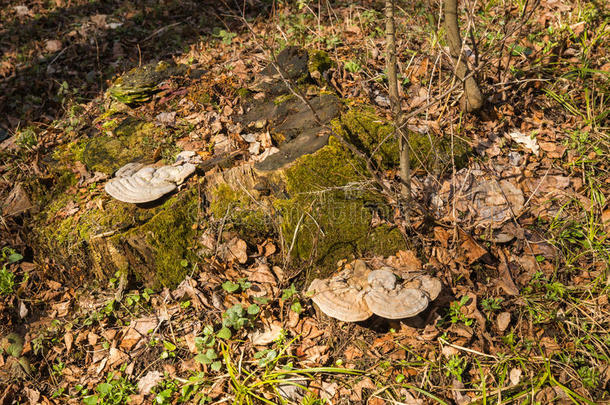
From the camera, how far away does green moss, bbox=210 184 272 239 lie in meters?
3.83

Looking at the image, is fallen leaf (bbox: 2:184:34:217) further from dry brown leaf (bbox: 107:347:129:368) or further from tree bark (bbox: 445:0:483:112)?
tree bark (bbox: 445:0:483:112)

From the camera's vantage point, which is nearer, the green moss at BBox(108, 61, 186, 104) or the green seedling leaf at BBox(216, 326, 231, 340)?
the green seedling leaf at BBox(216, 326, 231, 340)

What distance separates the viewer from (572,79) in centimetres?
480

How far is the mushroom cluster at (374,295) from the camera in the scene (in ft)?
9.76

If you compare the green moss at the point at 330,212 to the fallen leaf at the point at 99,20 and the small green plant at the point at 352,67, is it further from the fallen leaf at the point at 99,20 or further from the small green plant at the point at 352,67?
the fallen leaf at the point at 99,20

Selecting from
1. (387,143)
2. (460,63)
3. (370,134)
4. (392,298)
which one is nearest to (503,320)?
(392,298)

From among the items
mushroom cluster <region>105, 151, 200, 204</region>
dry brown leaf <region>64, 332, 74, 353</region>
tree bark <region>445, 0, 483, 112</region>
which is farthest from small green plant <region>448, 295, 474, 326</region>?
dry brown leaf <region>64, 332, 74, 353</region>

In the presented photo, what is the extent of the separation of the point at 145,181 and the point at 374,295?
2.40 metres

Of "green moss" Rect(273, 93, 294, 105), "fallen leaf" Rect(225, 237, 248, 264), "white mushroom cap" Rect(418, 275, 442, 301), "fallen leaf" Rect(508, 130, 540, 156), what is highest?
"green moss" Rect(273, 93, 294, 105)

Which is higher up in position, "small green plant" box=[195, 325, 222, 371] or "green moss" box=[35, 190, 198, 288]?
"green moss" box=[35, 190, 198, 288]

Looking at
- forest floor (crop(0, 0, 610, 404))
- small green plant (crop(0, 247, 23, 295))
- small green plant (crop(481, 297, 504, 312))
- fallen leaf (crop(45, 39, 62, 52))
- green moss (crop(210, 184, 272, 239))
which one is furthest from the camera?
fallen leaf (crop(45, 39, 62, 52))

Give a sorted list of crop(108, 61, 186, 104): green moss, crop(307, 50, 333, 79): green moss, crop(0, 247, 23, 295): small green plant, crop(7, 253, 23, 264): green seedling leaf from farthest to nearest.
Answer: crop(108, 61, 186, 104): green moss → crop(307, 50, 333, 79): green moss → crop(7, 253, 23, 264): green seedling leaf → crop(0, 247, 23, 295): small green plant

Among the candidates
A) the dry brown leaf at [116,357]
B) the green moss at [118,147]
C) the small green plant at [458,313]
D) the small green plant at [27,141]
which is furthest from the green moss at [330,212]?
the small green plant at [27,141]

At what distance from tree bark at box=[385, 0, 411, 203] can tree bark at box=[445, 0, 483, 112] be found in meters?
1.09
